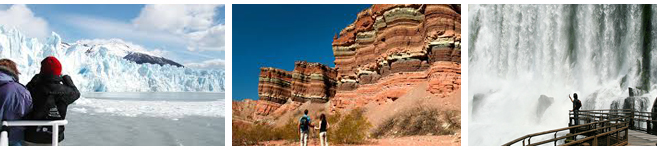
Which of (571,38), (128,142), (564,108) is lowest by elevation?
(128,142)

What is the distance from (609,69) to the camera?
26.9ft

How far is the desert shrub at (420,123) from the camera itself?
10.7 metres

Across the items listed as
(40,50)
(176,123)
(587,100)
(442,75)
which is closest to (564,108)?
(587,100)

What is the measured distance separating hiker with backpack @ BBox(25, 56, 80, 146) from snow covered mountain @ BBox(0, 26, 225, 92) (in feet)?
9.92

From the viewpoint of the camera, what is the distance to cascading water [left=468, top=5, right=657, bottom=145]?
819 cm

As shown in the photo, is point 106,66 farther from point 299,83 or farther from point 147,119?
point 299,83

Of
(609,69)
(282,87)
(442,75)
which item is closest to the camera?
(609,69)

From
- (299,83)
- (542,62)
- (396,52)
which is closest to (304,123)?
(542,62)

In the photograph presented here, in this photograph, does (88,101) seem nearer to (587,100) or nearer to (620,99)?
(587,100)

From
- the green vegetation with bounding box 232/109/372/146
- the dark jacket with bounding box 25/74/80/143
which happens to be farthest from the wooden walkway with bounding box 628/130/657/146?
the dark jacket with bounding box 25/74/80/143

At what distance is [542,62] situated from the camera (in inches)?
335

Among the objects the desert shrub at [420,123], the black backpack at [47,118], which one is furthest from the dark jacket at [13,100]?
the desert shrub at [420,123]

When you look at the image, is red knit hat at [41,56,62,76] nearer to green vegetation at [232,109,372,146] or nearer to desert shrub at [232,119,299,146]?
green vegetation at [232,109,372,146]

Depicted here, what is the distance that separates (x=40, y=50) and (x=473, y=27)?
7.88m
